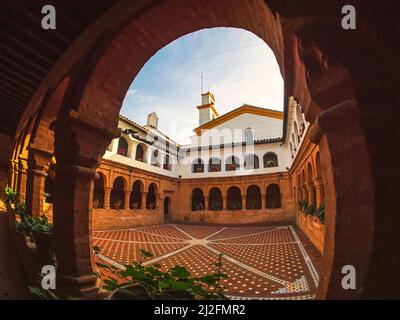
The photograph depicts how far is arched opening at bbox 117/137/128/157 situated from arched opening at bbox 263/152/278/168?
44.4 ft

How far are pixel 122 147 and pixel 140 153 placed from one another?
2.11 metres

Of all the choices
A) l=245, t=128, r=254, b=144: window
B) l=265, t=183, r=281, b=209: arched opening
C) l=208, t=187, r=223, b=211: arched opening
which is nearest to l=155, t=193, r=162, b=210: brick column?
l=208, t=187, r=223, b=211: arched opening

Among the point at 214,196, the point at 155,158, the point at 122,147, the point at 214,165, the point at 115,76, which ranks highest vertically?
the point at 122,147

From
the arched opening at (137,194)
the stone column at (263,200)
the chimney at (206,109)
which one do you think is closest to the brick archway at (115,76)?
the arched opening at (137,194)

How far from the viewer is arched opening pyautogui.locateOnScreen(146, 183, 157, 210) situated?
65.8 feet

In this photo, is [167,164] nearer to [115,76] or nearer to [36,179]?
[36,179]

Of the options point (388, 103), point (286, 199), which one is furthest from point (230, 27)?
point (286, 199)

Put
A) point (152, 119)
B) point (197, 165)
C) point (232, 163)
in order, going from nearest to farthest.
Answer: point (232, 163)
point (197, 165)
point (152, 119)

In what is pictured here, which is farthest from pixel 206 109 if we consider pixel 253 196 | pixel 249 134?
pixel 253 196

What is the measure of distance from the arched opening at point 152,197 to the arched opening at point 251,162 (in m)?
9.68

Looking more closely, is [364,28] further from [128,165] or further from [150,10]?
[128,165]

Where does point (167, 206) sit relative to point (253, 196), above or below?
below

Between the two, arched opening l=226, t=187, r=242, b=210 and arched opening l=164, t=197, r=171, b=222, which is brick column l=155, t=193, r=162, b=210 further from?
arched opening l=226, t=187, r=242, b=210

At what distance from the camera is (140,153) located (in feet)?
63.6
